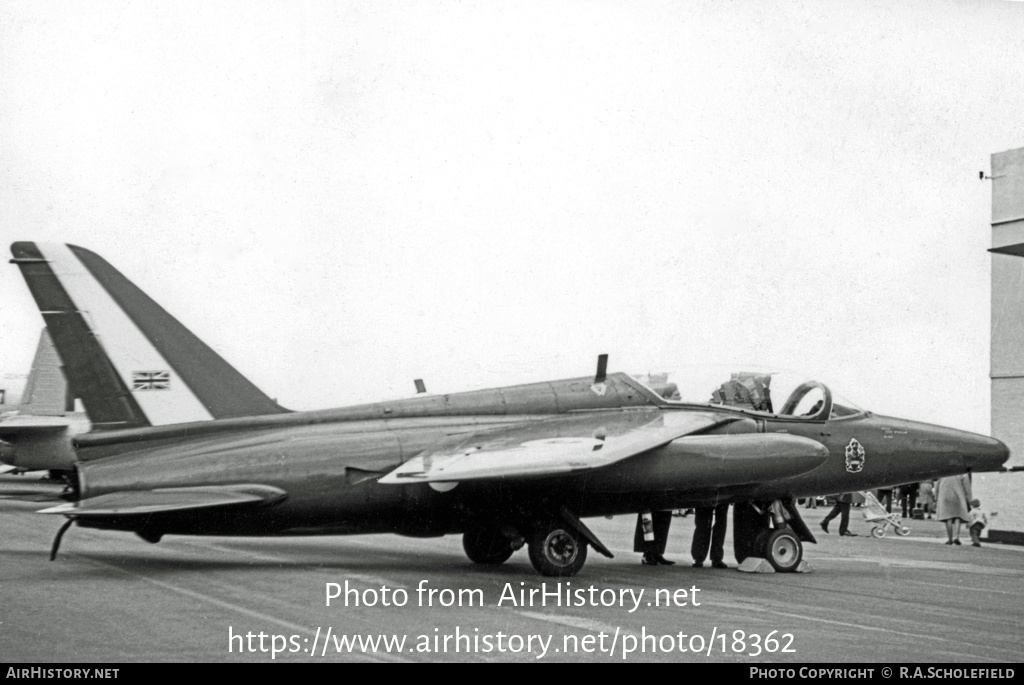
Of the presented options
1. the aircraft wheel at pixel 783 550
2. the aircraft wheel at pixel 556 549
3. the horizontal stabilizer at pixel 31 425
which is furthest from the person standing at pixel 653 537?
the horizontal stabilizer at pixel 31 425

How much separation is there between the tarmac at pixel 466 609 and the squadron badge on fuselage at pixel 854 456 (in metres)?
1.22

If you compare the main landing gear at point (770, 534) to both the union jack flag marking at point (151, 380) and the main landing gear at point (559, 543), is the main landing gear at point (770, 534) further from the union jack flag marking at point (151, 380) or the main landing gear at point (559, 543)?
the union jack flag marking at point (151, 380)

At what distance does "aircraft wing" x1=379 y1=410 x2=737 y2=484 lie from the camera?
10047 mm

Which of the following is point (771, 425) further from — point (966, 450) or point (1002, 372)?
point (1002, 372)

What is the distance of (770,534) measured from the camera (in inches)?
489

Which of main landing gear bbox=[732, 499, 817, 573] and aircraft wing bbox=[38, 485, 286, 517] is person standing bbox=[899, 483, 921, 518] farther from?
aircraft wing bbox=[38, 485, 286, 517]

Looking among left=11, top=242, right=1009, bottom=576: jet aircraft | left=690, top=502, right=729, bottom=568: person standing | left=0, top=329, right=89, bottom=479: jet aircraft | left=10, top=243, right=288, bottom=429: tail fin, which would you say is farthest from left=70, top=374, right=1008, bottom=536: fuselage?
left=0, top=329, right=89, bottom=479: jet aircraft

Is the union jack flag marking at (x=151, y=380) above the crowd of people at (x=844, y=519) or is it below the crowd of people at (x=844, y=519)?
above

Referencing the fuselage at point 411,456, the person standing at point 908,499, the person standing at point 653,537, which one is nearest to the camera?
the fuselage at point 411,456

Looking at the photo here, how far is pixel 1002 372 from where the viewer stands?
58.6ft

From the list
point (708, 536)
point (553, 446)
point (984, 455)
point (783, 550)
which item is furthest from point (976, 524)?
point (553, 446)

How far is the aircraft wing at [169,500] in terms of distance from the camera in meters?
9.71
